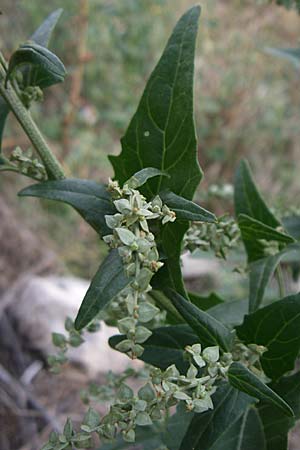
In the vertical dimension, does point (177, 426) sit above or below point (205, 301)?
below

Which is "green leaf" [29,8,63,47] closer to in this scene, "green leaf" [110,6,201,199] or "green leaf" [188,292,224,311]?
"green leaf" [110,6,201,199]

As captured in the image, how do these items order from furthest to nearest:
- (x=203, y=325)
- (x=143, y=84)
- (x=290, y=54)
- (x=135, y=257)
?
(x=143, y=84), (x=290, y=54), (x=203, y=325), (x=135, y=257)

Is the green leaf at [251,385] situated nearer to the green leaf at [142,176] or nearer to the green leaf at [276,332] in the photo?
the green leaf at [276,332]

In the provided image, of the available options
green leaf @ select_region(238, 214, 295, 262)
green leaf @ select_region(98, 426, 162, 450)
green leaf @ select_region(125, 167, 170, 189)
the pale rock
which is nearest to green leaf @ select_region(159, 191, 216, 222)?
green leaf @ select_region(125, 167, 170, 189)

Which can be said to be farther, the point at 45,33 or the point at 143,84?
the point at 143,84

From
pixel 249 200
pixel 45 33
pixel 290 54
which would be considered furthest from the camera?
pixel 290 54

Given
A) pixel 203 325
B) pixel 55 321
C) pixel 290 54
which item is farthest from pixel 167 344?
pixel 55 321

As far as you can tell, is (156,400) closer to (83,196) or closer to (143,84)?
(83,196)
